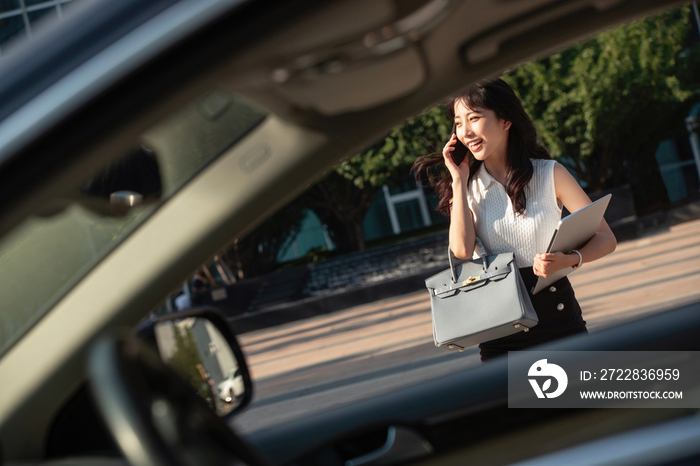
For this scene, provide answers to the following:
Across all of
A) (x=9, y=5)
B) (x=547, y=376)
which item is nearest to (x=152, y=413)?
(x=547, y=376)

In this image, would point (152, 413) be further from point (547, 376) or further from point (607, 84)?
point (607, 84)

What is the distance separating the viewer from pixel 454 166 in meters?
1.96

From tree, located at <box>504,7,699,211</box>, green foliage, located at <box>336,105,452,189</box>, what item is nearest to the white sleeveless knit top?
green foliage, located at <box>336,105,452,189</box>

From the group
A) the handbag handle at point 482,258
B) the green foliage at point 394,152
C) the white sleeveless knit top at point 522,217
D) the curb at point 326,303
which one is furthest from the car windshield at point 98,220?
the green foliage at point 394,152

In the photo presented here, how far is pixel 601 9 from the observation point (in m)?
0.95

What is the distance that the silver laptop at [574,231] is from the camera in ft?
5.63

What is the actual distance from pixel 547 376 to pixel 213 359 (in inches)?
31.1

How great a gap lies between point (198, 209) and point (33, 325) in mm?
290

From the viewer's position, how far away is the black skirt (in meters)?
1.92

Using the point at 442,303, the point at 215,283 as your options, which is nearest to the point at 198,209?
the point at 442,303

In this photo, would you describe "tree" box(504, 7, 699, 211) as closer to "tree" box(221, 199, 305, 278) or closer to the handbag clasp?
"tree" box(221, 199, 305, 278)

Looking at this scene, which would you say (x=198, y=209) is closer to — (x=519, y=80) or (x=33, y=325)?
(x=33, y=325)

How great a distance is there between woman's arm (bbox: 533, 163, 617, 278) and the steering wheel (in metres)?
1.17

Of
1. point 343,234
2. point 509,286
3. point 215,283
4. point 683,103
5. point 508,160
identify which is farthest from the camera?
point 343,234
